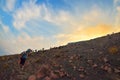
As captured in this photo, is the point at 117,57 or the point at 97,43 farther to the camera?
the point at 97,43

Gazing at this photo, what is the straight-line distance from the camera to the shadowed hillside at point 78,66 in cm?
2509

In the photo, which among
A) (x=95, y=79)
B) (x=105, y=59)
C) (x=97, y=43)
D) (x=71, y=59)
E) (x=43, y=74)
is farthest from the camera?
(x=97, y=43)

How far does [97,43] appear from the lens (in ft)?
116

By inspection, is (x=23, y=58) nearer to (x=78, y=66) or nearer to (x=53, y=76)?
(x=53, y=76)

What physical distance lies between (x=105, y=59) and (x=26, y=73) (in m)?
8.44

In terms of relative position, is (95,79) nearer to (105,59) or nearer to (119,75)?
(119,75)

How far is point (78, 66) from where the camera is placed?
27.3 metres

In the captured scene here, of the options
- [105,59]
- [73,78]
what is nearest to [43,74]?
[73,78]

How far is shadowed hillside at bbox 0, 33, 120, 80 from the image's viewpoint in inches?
988

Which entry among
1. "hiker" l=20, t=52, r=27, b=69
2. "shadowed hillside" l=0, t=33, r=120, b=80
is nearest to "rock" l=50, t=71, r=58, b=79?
"shadowed hillside" l=0, t=33, r=120, b=80

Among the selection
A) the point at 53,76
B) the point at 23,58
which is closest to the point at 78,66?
the point at 53,76

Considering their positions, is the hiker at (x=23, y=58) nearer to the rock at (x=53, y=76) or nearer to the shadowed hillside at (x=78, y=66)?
the shadowed hillside at (x=78, y=66)

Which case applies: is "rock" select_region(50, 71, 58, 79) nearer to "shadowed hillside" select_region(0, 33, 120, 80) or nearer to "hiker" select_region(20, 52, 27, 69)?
"shadowed hillside" select_region(0, 33, 120, 80)

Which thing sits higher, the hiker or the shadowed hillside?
the hiker
